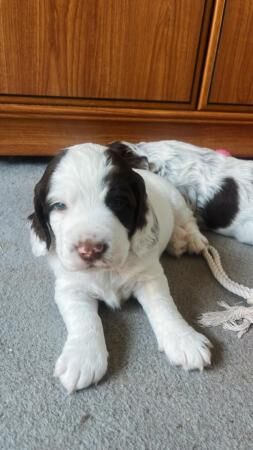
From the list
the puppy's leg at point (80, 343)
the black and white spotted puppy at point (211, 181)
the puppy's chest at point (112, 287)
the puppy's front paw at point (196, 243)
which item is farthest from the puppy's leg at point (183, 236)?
the puppy's leg at point (80, 343)

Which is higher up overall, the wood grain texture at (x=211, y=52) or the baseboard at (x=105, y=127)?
the wood grain texture at (x=211, y=52)

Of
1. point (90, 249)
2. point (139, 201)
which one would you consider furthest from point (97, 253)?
point (139, 201)

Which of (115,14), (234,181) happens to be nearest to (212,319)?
(234,181)

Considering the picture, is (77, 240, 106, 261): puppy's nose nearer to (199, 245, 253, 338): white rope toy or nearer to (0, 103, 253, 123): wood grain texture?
(199, 245, 253, 338): white rope toy

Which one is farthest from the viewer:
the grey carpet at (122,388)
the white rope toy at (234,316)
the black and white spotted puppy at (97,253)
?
the white rope toy at (234,316)

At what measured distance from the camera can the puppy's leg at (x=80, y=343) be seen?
1.14m

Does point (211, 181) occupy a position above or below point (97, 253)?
below

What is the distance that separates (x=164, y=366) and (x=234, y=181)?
100cm

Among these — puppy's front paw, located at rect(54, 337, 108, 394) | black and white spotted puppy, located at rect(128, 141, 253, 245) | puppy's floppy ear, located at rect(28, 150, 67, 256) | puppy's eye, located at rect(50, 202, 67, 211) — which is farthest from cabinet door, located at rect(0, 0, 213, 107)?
puppy's front paw, located at rect(54, 337, 108, 394)

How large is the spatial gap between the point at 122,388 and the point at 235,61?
179 cm

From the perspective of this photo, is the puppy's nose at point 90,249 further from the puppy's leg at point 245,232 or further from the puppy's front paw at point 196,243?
the puppy's leg at point 245,232

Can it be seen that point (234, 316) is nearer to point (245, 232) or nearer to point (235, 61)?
point (245, 232)

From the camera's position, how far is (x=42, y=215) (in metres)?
1.31

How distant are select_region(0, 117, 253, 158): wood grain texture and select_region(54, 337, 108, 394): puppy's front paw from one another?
4.74 ft
